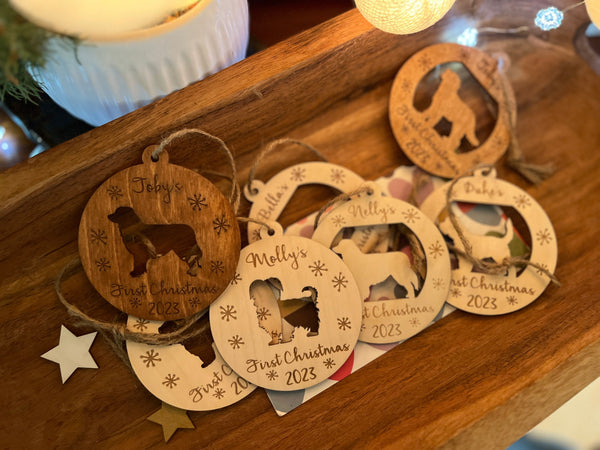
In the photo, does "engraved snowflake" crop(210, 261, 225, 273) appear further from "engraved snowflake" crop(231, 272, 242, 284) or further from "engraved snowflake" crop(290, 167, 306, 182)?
"engraved snowflake" crop(290, 167, 306, 182)

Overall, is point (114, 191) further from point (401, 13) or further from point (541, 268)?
point (541, 268)

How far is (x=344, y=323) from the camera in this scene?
0.60 meters

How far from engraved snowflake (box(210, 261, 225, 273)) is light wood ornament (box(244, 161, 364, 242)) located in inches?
3.9

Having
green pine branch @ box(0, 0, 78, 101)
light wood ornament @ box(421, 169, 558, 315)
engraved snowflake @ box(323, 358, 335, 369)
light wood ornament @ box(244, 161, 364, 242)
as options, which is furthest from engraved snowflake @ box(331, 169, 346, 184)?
green pine branch @ box(0, 0, 78, 101)

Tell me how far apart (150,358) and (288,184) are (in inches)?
9.7

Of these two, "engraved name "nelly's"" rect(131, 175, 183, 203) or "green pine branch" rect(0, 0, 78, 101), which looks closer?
"green pine branch" rect(0, 0, 78, 101)

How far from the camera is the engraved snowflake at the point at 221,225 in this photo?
0.58 m

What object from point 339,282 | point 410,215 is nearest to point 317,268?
point 339,282

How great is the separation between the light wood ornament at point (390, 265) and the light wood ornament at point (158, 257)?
0.12m

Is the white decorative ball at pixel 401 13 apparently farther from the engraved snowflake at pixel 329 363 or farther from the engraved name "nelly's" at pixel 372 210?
the engraved snowflake at pixel 329 363

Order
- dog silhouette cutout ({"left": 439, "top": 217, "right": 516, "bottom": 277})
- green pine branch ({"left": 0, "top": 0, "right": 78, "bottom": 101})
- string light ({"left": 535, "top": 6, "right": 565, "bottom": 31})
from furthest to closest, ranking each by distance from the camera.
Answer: string light ({"left": 535, "top": 6, "right": 565, "bottom": 31})
dog silhouette cutout ({"left": 439, "top": 217, "right": 516, "bottom": 277})
green pine branch ({"left": 0, "top": 0, "right": 78, "bottom": 101})

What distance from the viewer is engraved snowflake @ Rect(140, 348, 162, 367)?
0.58 metres

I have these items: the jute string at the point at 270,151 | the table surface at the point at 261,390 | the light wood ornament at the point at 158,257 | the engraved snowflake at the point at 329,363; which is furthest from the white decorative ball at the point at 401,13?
the engraved snowflake at the point at 329,363

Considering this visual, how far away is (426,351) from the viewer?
633 mm
